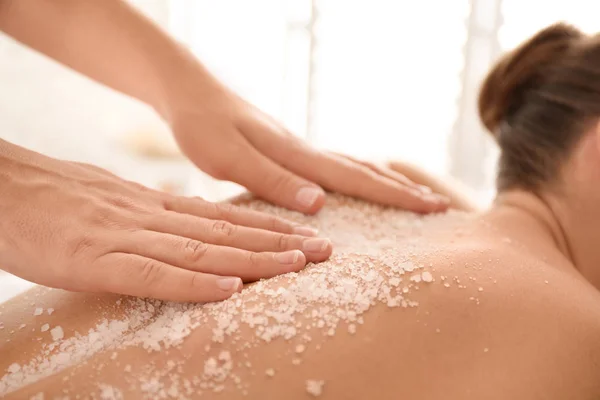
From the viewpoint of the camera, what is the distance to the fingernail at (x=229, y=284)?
2.04 feet

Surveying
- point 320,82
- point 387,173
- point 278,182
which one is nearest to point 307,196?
point 278,182

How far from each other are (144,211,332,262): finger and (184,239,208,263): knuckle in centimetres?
3

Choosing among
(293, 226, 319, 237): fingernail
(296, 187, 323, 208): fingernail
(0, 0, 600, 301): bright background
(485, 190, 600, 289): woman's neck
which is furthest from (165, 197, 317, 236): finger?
(0, 0, 600, 301): bright background

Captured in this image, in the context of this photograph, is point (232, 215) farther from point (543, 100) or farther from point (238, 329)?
point (543, 100)

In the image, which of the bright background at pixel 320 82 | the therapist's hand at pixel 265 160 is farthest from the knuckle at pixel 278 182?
the bright background at pixel 320 82

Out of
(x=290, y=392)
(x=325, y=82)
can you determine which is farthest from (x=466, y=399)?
(x=325, y=82)

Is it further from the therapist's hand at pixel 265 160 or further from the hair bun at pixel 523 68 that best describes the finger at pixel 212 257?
the hair bun at pixel 523 68

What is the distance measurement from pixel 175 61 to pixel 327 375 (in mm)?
664

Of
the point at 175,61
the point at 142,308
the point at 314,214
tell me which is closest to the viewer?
the point at 142,308

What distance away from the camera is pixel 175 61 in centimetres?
99

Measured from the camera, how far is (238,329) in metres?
0.57

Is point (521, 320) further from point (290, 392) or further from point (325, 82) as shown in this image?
point (325, 82)

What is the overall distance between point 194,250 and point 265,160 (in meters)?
0.29

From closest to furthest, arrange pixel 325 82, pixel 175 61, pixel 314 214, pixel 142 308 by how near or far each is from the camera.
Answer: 1. pixel 142 308
2. pixel 314 214
3. pixel 175 61
4. pixel 325 82
